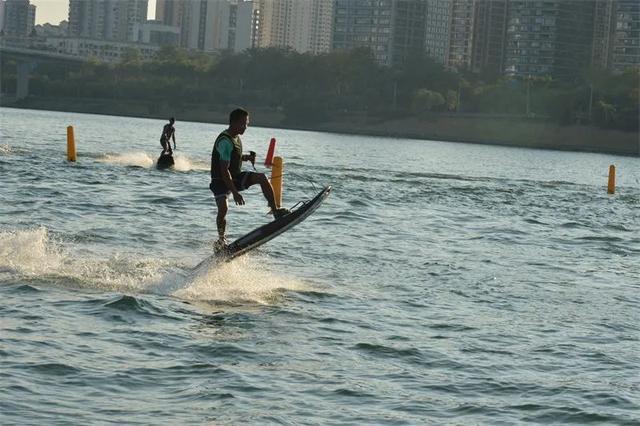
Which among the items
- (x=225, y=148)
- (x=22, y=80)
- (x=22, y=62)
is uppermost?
(x=22, y=62)

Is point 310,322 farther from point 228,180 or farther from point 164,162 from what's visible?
point 164,162

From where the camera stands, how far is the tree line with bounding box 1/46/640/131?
478 feet

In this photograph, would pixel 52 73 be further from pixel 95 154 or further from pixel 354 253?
pixel 354 253

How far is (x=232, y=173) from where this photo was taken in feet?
47.2

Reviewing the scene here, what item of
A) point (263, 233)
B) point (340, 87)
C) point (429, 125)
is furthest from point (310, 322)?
point (340, 87)

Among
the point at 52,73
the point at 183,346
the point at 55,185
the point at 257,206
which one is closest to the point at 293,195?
the point at 257,206

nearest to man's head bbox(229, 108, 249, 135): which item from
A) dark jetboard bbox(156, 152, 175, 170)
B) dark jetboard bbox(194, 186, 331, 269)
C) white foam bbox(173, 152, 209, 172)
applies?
dark jetboard bbox(194, 186, 331, 269)

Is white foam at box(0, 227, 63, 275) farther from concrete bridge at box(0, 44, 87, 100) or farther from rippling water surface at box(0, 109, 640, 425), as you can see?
concrete bridge at box(0, 44, 87, 100)

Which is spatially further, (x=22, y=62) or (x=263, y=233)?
(x=22, y=62)

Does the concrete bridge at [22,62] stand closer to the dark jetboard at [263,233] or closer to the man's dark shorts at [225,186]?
the man's dark shorts at [225,186]

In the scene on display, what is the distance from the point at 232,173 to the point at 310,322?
2391mm

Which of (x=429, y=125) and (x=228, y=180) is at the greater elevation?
(x=429, y=125)

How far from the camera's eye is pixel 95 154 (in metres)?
44.8

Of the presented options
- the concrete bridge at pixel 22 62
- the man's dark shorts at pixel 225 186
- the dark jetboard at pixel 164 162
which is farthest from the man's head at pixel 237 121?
the concrete bridge at pixel 22 62
